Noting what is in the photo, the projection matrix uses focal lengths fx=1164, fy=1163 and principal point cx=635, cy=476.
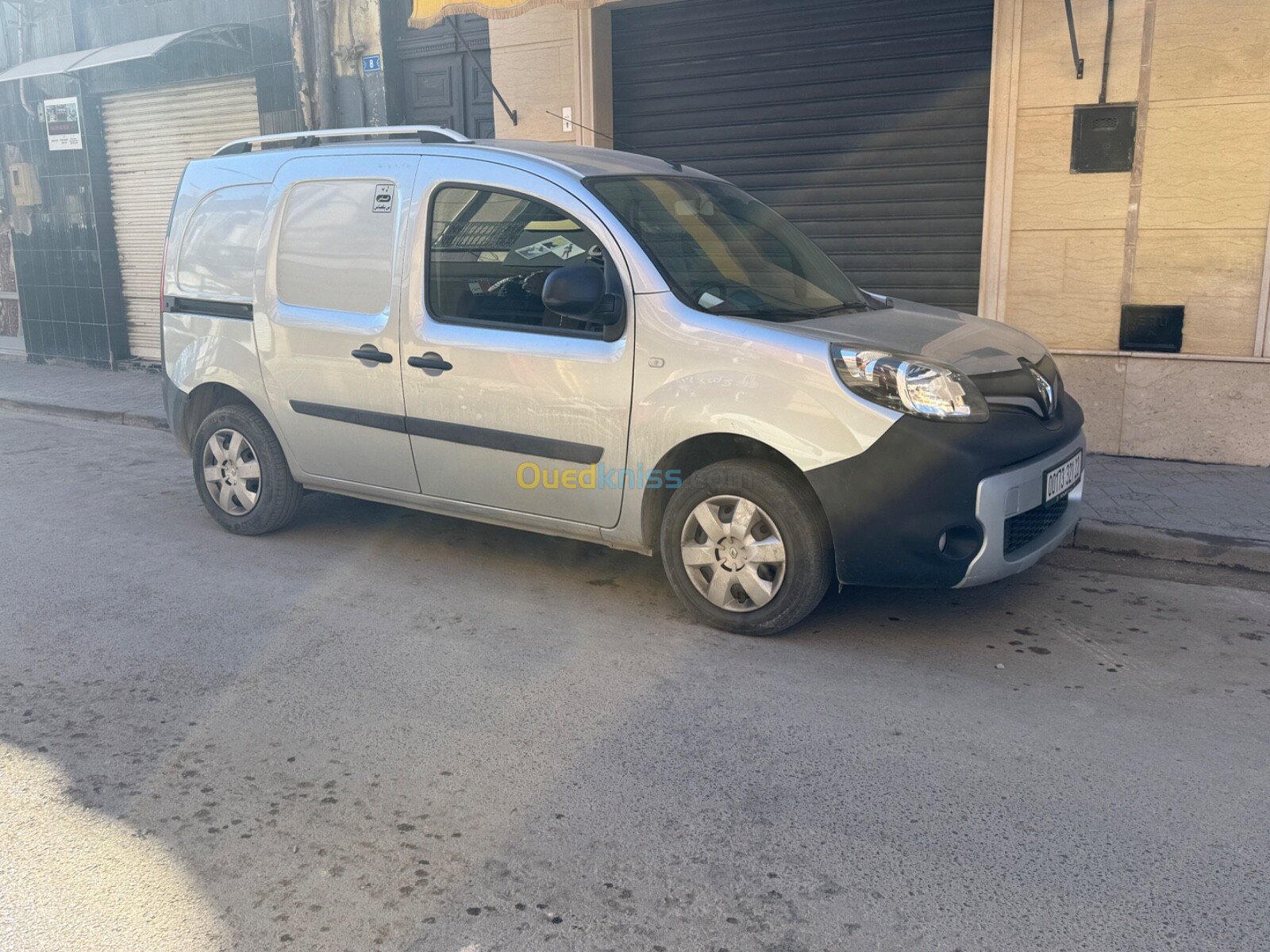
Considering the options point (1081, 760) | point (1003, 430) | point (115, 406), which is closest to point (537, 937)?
point (1081, 760)

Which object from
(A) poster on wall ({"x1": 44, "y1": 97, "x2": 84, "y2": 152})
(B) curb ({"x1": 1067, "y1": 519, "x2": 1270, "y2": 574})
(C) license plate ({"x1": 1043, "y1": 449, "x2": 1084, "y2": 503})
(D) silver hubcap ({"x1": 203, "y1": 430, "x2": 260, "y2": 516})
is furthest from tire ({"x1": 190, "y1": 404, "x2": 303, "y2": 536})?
(A) poster on wall ({"x1": 44, "y1": 97, "x2": 84, "y2": 152})

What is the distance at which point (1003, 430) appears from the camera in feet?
14.1

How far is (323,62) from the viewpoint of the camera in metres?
10.9

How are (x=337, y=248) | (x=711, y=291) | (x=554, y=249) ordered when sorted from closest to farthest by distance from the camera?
(x=711, y=291) → (x=554, y=249) → (x=337, y=248)

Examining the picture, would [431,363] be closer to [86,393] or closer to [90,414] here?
[90,414]

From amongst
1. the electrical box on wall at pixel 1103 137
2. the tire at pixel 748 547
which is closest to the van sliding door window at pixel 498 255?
the tire at pixel 748 547

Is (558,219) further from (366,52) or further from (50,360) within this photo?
(50,360)

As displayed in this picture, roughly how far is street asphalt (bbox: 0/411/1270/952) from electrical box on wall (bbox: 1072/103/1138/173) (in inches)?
118

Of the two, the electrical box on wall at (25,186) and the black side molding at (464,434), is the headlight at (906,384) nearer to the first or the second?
the black side molding at (464,434)

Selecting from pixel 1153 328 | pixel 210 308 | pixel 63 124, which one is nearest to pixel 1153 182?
pixel 1153 328

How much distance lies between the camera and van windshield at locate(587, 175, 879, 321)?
4633mm

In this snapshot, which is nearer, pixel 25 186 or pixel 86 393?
pixel 86 393

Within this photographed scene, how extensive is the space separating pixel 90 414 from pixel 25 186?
4.97m

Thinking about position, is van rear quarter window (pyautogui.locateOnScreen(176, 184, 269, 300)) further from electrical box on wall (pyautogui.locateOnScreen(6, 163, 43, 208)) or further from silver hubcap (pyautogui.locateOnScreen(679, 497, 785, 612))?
electrical box on wall (pyautogui.locateOnScreen(6, 163, 43, 208))
